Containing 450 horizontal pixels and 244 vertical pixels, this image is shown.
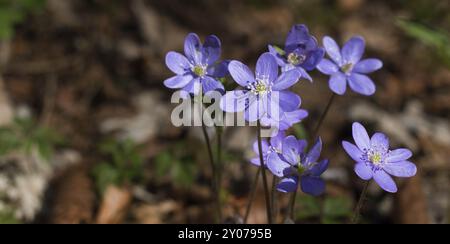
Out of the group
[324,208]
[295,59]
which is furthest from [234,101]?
[324,208]

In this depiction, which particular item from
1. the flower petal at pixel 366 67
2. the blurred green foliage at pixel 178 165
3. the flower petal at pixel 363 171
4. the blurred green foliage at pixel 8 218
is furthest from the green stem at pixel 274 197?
the blurred green foliage at pixel 8 218

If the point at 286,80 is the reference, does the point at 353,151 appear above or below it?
below

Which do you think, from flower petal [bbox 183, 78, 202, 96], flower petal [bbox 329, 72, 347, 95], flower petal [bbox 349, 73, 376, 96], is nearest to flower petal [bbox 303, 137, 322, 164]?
flower petal [bbox 329, 72, 347, 95]

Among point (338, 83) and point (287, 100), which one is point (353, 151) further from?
point (338, 83)

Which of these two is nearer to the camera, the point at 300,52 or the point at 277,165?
the point at 277,165

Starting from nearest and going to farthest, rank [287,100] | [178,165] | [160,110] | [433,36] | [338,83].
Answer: [287,100], [338,83], [178,165], [433,36], [160,110]

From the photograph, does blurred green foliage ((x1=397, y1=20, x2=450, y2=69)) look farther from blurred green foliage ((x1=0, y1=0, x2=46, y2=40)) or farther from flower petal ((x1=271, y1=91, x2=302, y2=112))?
blurred green foliage ((x1=0, y1=0, x2=46, y2=40))

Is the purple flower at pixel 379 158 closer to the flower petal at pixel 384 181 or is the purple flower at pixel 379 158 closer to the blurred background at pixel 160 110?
the flower petal at pixel 384 181
